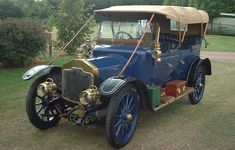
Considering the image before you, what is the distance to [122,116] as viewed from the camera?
562 centimetres

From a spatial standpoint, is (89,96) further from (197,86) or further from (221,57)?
(221,57)

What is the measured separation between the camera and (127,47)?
660 cm

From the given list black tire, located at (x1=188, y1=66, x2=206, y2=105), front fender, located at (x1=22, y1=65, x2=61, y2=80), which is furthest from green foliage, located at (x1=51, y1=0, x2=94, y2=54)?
front fender, located at (x1=22, y1=65, x2=61, y2=80)

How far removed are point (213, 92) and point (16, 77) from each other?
557cm

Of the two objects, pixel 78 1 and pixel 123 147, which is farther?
pixel 78 1

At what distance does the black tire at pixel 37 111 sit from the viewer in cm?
602

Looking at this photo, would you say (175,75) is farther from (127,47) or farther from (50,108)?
(50,108)

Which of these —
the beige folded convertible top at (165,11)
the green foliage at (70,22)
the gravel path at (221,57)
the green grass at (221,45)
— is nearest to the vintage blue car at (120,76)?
the beige folded convertible top at (165,11)

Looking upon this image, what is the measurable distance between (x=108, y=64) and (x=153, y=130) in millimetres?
1419

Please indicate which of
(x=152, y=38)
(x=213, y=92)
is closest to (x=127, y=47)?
(x=152, y=38)

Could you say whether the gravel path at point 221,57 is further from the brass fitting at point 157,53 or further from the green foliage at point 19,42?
the brass fitting at point 157,53

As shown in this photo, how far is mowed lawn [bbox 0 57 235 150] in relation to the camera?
225 inches

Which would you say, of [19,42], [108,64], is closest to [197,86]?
[108,64]

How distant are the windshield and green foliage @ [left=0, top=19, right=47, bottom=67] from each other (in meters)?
5.46
